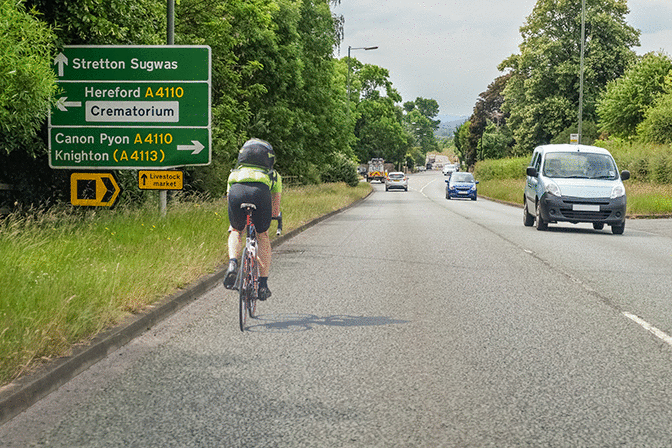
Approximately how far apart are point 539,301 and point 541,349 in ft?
8.12

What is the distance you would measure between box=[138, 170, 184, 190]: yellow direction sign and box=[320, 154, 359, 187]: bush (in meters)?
39.7

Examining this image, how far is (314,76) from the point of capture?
35.8 meters

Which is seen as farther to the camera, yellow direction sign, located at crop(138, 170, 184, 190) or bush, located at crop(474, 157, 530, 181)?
bush, located at crop(474, 157, 530, 181)

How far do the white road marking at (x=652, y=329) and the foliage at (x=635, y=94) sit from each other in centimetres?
4202

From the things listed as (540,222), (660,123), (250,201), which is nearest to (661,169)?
(660,123)

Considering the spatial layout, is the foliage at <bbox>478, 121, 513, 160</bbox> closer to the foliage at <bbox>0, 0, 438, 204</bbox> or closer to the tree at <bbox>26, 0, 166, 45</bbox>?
the foliage at <bbox>0, 0, 438, 204</bbox>

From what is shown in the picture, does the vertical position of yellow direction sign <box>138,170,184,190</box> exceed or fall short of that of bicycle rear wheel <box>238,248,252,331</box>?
it exceeds it

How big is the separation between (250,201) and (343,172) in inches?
1900

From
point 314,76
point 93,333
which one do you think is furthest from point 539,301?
point 314,76

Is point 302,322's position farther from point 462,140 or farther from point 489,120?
point 462,140

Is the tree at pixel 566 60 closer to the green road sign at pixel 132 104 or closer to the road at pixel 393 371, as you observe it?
the green road sign at pixel 132 104

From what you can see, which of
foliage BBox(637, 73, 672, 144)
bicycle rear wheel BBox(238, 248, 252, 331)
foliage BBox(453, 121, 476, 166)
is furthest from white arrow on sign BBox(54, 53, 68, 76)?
foliage BBox(453, 121, 476, 166)

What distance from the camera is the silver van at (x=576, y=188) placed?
18109 millimetres

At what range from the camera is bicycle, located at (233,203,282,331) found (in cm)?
687
